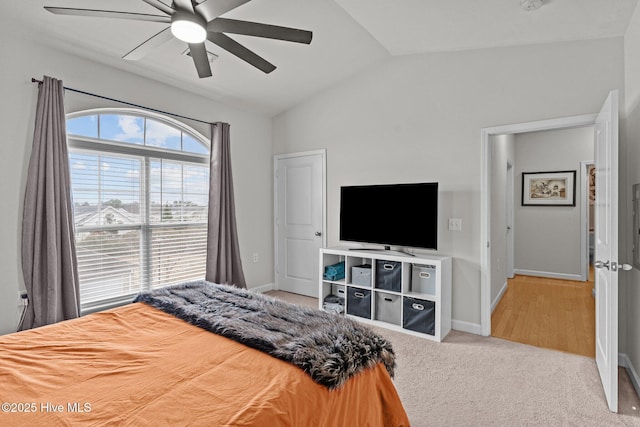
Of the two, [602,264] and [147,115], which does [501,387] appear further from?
[147,115]

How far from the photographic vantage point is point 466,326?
3408 millimetres

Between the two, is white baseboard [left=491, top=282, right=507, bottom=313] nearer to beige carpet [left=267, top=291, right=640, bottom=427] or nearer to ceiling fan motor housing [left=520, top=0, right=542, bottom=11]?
beige carpet [left=267, top=291, right=640, bottom=427]

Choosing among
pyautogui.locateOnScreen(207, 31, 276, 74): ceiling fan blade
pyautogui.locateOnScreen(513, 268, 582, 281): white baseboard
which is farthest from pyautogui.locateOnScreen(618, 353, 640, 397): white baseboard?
pyautogui.locateOnScreen(513, 268, 582, 281): white baseboard

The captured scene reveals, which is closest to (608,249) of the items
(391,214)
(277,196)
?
(391,214)

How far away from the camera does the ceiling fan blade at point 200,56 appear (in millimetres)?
2055

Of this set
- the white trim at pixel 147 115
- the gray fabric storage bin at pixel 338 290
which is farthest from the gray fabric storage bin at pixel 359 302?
the white trim at pixel 147 115

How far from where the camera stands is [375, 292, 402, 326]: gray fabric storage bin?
3.46 metres

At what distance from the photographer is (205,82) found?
3707mm

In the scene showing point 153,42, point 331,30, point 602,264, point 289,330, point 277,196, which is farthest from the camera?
point 277,196

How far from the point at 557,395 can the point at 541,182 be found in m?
4.67

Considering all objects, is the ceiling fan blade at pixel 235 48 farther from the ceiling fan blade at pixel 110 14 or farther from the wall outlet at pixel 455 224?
the wall outlet at pixel 455 224

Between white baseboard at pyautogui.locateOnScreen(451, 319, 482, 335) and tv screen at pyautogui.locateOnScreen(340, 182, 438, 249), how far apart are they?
0.84 m

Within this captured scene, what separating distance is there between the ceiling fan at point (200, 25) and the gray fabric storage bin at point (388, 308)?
2537 mm

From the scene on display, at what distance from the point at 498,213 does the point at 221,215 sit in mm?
3585
